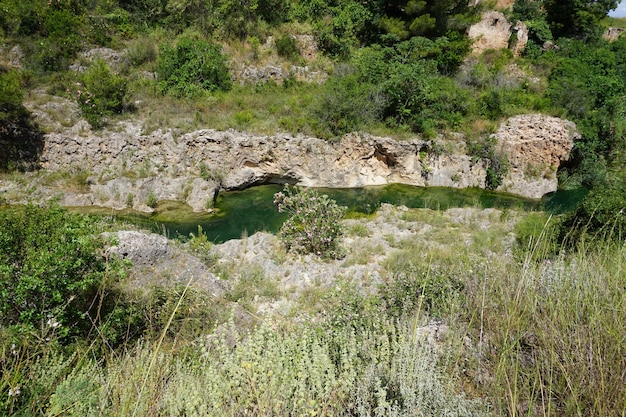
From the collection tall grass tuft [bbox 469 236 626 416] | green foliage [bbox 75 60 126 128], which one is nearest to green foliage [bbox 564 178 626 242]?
tall grass tuft [bbox 469 236 626 416]

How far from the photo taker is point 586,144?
15453mm

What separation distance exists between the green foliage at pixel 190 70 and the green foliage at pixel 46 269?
1229 cm

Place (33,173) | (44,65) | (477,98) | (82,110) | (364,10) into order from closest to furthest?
(33,173) < (82,110) < (44,65) < (477,98) < (364,10)

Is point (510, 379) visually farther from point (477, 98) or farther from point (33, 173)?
point (477, 98)

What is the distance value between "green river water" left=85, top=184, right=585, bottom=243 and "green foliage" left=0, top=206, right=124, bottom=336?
5.12 m

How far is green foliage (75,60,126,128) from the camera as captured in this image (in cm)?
1295

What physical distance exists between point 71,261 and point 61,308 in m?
0.50

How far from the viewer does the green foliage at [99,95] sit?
12.9m

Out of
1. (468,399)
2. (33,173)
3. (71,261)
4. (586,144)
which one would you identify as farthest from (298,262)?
(586,144)

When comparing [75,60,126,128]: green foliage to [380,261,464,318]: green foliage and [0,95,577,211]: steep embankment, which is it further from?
[380,261,464,318]: green foliage

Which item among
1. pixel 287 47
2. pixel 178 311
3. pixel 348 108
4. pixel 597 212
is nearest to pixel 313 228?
pixel 178 311

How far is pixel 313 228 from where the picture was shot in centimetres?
791

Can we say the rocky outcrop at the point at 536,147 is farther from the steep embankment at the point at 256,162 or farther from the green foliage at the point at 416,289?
the green foliage at the point at 416,289

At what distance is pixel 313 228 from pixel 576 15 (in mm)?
25291
